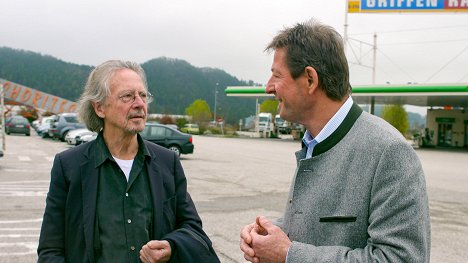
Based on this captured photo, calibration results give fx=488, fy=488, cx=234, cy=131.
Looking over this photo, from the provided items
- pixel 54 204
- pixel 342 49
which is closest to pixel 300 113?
pixel 342 49

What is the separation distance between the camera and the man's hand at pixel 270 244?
1736 millimetres

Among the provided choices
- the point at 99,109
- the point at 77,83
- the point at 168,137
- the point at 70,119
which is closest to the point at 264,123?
the point at 70,119

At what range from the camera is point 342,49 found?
6.23ft

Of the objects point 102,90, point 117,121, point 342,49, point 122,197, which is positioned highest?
point 342,49

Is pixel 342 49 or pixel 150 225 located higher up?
pixel 342 49

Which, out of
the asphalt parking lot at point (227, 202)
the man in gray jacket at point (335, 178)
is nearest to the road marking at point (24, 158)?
the asphalt parking lot at point (227, 202)

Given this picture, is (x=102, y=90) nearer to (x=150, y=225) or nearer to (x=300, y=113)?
(x=150, y=225)

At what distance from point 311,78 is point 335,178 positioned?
15.5 inches

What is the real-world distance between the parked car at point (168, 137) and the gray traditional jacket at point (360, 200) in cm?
1671

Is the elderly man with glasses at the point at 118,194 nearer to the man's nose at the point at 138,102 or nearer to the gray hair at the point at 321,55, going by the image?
the man's nose at the point at 138,102

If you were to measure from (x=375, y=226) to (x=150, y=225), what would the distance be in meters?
1.27

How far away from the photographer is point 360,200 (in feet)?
5.55

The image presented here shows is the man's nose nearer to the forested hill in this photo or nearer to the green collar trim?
the green collar trim

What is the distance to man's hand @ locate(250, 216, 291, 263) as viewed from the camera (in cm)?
174
